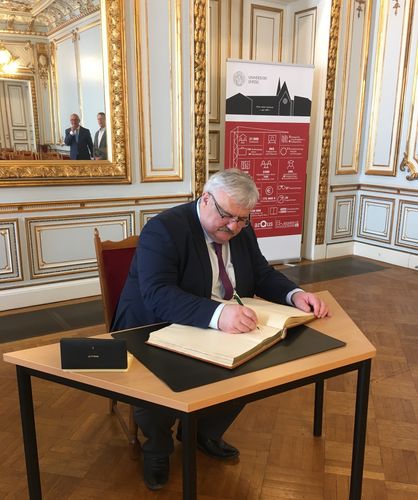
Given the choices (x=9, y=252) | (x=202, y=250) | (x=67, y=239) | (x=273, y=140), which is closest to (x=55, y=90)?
(x=67, y=239)

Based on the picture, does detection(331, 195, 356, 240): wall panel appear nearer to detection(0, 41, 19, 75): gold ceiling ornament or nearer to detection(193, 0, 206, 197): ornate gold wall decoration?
detection(193, 0, 206, 197): ornate gold wall decoration

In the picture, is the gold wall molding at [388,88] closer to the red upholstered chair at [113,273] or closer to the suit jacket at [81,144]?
the suit jacket at [81,144]

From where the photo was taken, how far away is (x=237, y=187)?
1.60 metres

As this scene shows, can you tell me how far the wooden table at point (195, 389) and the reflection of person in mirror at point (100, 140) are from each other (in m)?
2.86

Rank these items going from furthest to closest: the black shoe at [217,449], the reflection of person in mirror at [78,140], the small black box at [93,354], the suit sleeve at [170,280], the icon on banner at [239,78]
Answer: the icon on banner at [239,78] → the reflection of person in mirror at [78,140] → the black shoe at [217,449] → the suit sleeve at [170,280] → the small black box at [93,354]


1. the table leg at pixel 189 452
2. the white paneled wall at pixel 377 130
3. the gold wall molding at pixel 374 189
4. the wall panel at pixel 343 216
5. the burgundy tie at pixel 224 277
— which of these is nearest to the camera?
the table leg at pixel 189 452

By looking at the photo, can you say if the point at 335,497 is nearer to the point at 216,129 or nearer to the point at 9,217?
the point at 9,217

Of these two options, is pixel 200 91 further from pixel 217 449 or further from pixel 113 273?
pixel 217 449

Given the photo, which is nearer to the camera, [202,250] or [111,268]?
[202,250]

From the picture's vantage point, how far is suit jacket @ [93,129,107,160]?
398 cm

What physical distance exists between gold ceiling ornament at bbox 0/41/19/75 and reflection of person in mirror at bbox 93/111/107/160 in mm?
718

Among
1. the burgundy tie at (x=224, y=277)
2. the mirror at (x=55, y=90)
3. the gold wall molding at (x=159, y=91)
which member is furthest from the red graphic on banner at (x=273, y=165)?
the burgundy tie at (x=224, y=277)

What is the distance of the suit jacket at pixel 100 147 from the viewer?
398 cm

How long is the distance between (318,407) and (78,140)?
2882 millimetres
